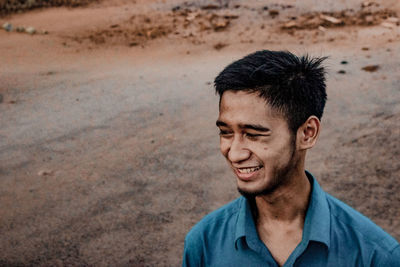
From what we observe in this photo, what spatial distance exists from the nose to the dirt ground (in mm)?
2187

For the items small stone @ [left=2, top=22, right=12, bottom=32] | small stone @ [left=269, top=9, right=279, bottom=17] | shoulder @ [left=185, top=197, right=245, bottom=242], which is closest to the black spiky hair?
shoulder @ [left=185, top=197, right=245, bottom=242]

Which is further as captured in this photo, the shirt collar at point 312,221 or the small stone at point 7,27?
the small stone at point 7,27

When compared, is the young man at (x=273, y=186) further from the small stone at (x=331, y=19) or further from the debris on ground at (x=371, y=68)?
the small stone at (x=331, y=19)

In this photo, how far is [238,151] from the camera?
183cm

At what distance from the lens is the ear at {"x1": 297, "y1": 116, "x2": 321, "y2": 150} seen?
193cm

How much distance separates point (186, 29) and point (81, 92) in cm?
430

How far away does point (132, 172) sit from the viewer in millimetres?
5148

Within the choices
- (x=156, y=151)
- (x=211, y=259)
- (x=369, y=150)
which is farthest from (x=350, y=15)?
(x=211, y=259)

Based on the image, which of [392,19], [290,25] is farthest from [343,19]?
[290,25]

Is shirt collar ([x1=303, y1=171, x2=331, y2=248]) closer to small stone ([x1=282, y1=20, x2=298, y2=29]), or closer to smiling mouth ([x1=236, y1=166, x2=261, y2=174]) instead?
smiling mouth ([x1=236, y1=166, x2=261, y2=174])

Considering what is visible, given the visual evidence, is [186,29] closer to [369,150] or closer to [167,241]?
[369,150]

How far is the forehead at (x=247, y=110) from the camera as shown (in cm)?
181

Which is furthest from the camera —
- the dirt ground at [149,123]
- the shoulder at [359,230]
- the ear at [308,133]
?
the dirt ground at [149,123]

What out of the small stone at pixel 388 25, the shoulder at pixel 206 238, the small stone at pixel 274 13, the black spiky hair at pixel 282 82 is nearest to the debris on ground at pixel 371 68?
the small stone at pixel 388 25
